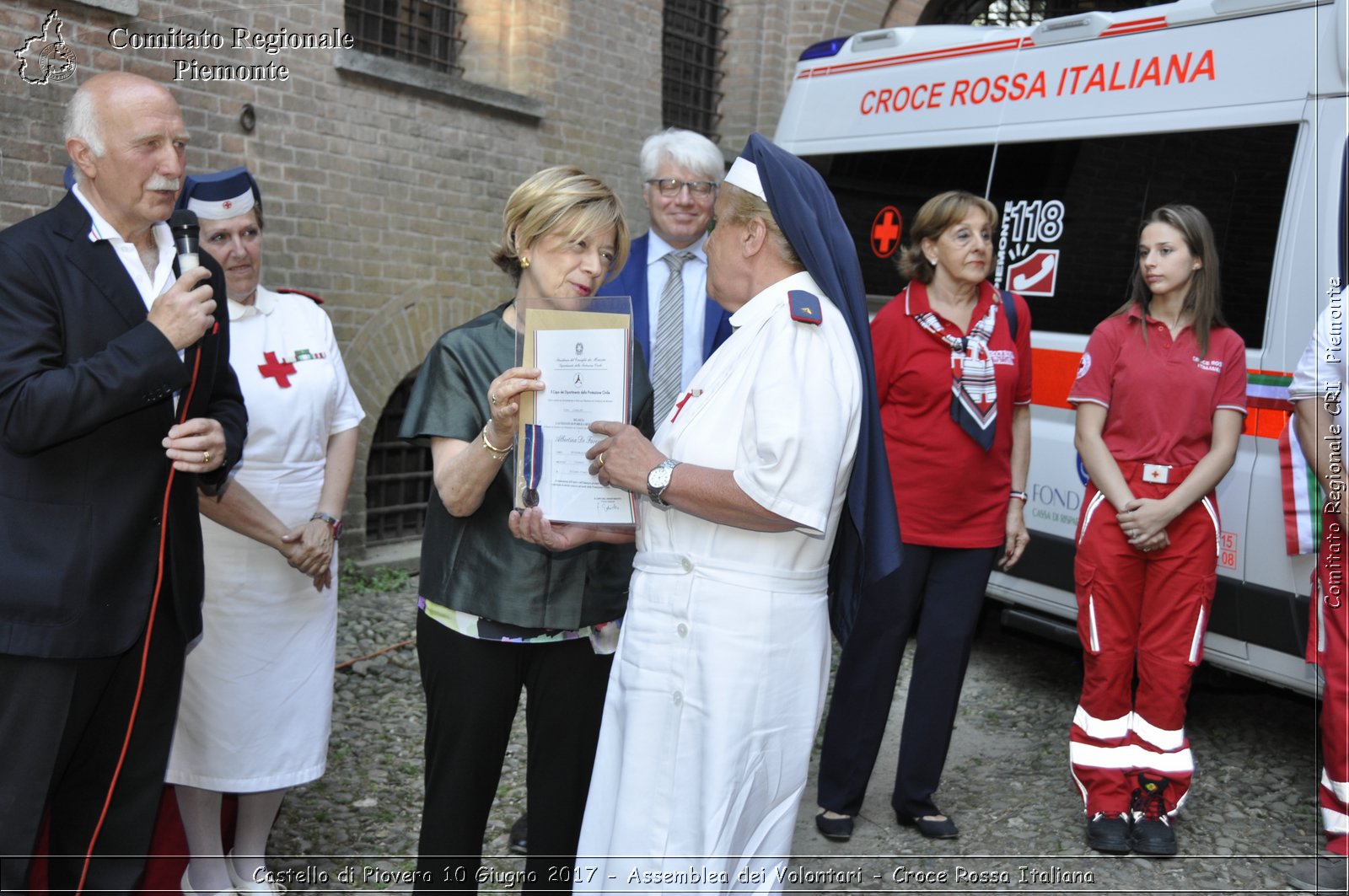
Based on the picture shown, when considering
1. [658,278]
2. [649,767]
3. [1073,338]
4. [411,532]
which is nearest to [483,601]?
[649,767]

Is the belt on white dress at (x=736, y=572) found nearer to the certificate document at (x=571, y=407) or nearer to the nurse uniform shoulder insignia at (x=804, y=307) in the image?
the certificate document at (x=571, y=407)

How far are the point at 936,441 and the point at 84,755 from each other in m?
2.75

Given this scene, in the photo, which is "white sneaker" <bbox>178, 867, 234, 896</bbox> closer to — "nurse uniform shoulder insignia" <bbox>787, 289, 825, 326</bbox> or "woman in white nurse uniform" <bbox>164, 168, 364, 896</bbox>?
"woman in white nurse uniform" <bbox>164, 168, 364, 896</bbox>

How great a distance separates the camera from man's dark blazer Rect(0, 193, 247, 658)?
7.82ft

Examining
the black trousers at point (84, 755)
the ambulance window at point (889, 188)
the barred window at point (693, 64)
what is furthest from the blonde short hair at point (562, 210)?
the barred window at point (693, 64)

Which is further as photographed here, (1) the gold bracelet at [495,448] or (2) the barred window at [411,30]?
(2) the barred window at [411,30]

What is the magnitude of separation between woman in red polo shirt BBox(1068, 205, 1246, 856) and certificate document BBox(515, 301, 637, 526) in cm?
228

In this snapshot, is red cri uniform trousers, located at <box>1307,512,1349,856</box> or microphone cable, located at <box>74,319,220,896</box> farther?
red cri uniform trousers, located at <box>1307,512,1349,856</box>

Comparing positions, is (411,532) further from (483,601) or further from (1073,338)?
(483,601)

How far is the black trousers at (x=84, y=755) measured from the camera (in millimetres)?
2494

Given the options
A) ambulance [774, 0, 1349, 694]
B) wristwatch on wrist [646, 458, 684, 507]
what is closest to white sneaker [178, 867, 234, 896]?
wristwatch on wrist [646, 458, 684, 507]

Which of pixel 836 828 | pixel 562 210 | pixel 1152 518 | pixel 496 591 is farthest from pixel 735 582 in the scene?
pixel 1152 518

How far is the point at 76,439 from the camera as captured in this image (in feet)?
8.34

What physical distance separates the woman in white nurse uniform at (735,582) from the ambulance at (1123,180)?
2559 millimetres
